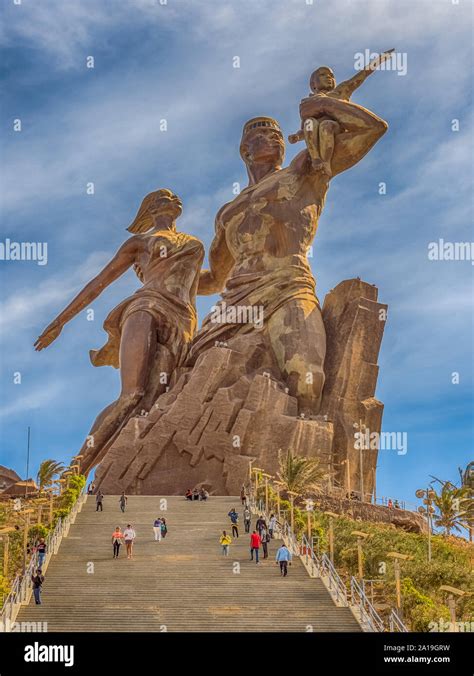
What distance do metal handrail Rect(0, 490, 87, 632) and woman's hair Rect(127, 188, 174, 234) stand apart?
52.5 ft

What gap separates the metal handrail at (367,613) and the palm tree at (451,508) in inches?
554

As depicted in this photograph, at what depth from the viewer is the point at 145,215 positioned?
3534 cm

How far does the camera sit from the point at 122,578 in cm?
1686

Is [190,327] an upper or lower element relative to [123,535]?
upper

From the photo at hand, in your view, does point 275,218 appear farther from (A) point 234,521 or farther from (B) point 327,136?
(A) point 234,521

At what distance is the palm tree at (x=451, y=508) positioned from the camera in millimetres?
29734

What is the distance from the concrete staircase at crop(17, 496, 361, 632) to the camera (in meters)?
14.7

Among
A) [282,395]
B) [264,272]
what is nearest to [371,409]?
[282,395]

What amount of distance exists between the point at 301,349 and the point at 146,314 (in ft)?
19.1

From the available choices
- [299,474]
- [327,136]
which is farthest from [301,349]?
[327,136]

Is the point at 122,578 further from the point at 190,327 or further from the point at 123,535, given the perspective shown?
the point at 190,327

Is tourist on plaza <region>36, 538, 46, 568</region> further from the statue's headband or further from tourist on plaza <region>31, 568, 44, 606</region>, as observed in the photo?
the statue's headband

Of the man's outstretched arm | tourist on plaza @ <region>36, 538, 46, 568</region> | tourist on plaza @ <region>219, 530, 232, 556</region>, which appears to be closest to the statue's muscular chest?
the man's outstretched arm
